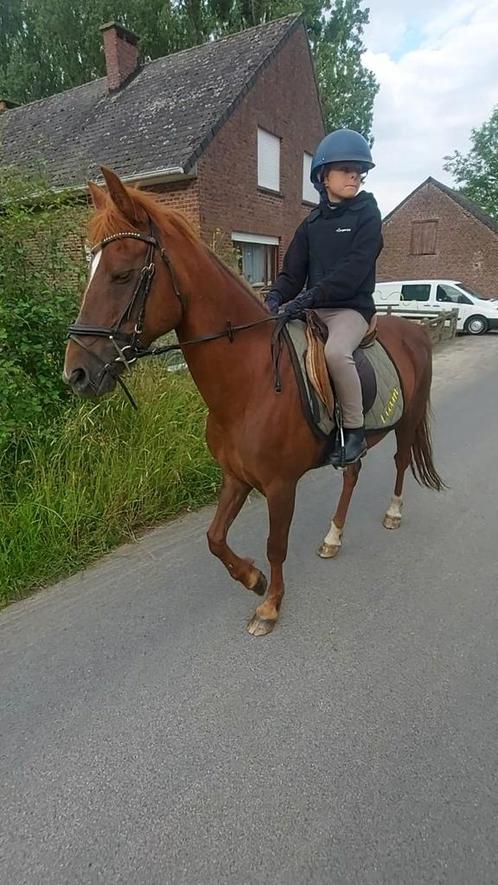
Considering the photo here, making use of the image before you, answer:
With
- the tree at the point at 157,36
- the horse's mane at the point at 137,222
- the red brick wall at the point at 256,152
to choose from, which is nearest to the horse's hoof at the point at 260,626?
the horse's mane at the point at 137,222

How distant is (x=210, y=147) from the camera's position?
1115 cm

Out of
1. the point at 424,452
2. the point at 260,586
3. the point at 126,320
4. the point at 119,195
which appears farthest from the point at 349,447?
the point at 119,195

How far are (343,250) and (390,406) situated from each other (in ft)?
3.47

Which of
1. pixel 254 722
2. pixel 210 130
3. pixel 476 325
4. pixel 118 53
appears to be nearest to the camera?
pixel 254 722

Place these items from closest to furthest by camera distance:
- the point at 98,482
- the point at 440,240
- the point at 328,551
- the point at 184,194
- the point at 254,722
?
the point at 254,722
the point at 328,551
the point at 98,482
the point at 184,194
the point at 440,240

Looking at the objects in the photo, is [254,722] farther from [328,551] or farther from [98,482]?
[98,482]

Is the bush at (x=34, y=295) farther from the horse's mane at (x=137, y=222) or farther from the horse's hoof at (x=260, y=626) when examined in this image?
the horse's hoof at (x=260, y=626)

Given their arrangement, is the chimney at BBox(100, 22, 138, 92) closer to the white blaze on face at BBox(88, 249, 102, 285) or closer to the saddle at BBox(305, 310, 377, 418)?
the saddle at BBox(305, 310, 377, 418)

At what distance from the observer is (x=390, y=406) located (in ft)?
10.7

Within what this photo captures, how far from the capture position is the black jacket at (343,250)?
267 centimetres

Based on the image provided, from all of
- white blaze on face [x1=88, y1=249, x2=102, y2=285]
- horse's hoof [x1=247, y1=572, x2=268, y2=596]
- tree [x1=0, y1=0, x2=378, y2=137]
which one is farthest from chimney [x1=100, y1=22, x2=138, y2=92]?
horse's hoof [x1=247, y1=572, x2=268, y2=596]

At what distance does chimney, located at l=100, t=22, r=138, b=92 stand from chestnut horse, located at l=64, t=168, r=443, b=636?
16.0 metres

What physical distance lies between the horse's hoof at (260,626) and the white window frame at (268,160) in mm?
13498

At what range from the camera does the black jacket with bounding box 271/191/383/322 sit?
2674 millimetres
